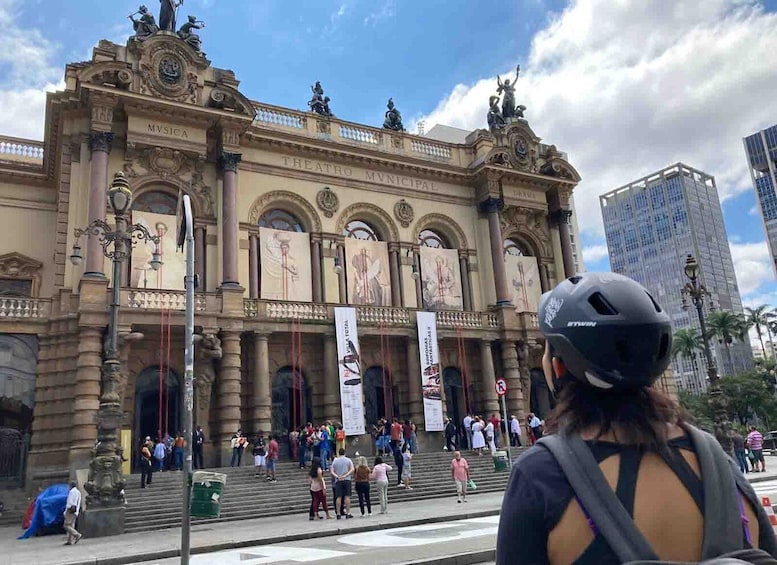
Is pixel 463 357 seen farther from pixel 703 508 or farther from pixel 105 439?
pixel 703 508

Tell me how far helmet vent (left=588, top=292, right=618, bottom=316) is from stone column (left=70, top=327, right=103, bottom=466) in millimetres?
21906

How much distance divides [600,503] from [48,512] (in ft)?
61.3

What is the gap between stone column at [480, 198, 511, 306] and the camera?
106 ft

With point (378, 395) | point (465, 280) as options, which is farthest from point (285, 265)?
point (465, 280)

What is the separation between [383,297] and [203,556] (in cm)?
1999

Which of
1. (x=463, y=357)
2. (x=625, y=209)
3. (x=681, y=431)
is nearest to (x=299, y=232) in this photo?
(x=463, y=357)

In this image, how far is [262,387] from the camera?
82.0ft

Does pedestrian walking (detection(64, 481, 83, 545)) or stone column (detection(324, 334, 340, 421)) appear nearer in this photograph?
pedestrian walking (detection(64, 481, 83, 545))

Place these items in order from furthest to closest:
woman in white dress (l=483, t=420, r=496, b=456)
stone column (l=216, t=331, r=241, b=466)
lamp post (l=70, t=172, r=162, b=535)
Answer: woman in white dress (l=483, t=420, r=496, b=456) → stone column (l=216, t=331, r=241, b=466) → lamp post (l=70, t=172, r=162, b=535)


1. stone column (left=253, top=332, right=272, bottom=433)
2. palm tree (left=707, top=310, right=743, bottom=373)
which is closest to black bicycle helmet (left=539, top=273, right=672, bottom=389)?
stone column (left=253, top=332, right=272, bottom=433)

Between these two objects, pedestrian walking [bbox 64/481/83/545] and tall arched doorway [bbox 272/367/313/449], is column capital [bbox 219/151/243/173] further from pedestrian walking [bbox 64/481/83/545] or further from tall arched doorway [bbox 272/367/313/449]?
pedestrian walking [bbox 64/481/83/545]

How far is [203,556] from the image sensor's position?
36.9 feet

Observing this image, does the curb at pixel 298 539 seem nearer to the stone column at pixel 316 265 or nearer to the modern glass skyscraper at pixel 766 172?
the stone column at pixel 316 265

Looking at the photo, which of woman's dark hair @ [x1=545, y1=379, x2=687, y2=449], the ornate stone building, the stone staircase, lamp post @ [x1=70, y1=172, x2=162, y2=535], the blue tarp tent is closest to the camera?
woman's dark hair @ [x1=545, y1=379, x2=687, y2=449]
